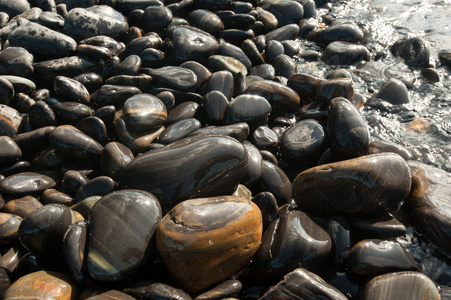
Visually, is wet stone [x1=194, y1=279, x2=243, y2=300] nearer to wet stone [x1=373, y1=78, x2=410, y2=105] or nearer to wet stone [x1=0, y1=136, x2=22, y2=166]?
wet stone [x1=0, y1=136, x2=22, y2=166]

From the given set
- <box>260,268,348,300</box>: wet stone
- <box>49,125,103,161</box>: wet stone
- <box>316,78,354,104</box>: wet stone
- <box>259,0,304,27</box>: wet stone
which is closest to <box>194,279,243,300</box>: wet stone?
<box>260,268,348,300</box>: wet stone

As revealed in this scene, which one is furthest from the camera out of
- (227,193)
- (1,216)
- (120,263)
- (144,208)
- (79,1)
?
(79,1)

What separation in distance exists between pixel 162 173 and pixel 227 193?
0.54m

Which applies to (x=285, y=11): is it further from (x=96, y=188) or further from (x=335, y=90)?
(x=96, y=188)

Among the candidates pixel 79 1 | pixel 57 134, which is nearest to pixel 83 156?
pixel 57 134

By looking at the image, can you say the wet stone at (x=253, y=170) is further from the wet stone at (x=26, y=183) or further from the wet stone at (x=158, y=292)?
the wet stone at (x=26, y=183)

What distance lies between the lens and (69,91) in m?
3.94

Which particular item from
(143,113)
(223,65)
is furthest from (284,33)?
(143,113)

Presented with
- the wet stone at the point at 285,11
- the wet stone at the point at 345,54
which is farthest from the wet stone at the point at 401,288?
the wet stone at the point at 285,11

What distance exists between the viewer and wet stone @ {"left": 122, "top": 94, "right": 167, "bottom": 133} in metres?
3.60

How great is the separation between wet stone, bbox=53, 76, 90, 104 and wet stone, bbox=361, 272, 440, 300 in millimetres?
3202

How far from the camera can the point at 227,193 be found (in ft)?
9.77

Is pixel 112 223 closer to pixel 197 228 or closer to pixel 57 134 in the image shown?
pixel 197 228

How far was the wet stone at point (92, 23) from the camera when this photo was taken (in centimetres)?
500
